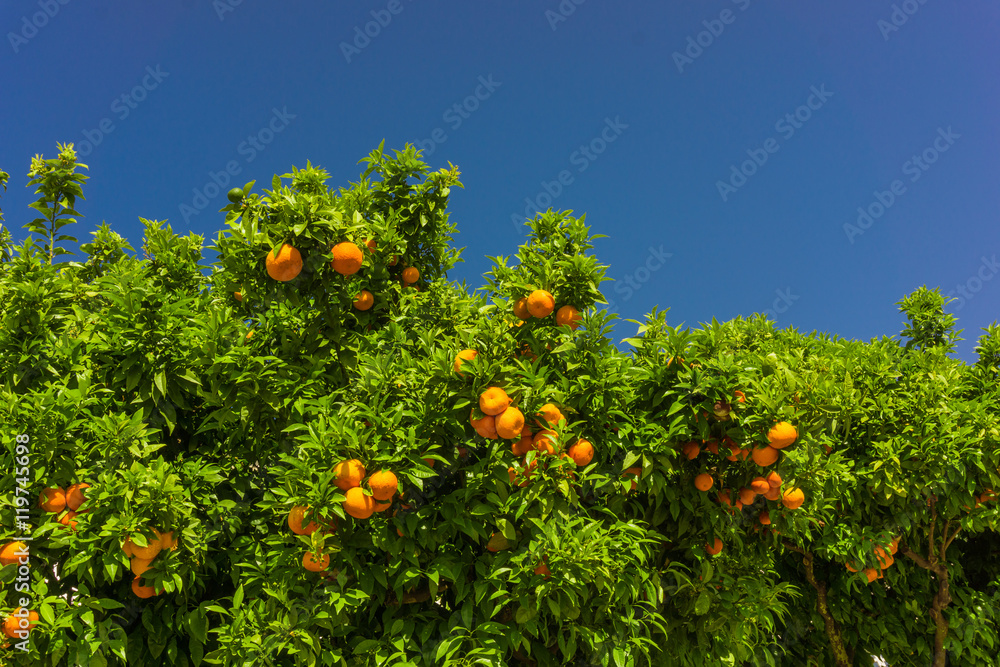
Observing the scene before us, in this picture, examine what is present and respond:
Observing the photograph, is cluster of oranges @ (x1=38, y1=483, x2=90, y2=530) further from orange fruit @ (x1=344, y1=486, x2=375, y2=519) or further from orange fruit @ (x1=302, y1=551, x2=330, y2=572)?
orange fruit @ (x1=344, y1=486, x2=375, y2=519)

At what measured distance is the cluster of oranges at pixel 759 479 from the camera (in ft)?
12.4

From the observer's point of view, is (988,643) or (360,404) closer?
(360,404)

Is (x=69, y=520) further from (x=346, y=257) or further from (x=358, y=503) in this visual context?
(x=346, y=257)

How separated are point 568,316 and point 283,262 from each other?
1.80m

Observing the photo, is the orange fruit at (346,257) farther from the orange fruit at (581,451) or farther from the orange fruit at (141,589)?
the orange fruit at (141,589)

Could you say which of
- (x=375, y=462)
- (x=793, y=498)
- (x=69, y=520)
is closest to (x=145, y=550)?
(x=69, y=520)

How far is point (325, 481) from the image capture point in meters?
3.26

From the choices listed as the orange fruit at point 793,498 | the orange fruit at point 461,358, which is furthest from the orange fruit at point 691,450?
the orange fruit at point 461,358

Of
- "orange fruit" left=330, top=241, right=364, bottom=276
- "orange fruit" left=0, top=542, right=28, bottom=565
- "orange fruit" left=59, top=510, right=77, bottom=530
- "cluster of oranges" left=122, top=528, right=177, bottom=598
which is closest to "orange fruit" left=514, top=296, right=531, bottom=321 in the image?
"orange fruit" left=330, top=241, right=364, bottom=276

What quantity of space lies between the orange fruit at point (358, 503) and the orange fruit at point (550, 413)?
1.03 m

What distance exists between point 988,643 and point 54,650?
8.19m

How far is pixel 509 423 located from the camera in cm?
335

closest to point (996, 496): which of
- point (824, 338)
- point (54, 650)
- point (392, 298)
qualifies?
point (824, 338)

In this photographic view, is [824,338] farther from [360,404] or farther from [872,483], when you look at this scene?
[360,404]
